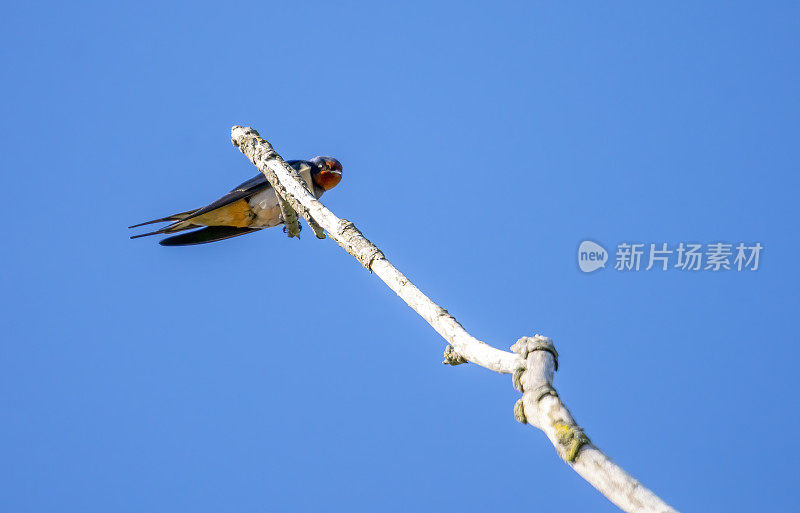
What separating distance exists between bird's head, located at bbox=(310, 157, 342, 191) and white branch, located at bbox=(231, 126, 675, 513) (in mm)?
4102

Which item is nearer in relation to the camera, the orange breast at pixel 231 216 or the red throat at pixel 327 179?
the orange breast at pixel 231 216

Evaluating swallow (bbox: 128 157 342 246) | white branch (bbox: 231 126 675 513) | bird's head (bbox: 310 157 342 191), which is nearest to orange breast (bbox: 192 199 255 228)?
swallow (bbox: 128 157 342 246)

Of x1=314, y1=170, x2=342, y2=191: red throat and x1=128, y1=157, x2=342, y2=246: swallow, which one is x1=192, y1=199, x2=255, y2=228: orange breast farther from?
x1=314, y1=170, x2=342, y2=191: red throat

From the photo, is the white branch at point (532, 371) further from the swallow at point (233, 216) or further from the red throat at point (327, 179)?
the red throat at point (327, 179)

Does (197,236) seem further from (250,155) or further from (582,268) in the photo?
(582,268)

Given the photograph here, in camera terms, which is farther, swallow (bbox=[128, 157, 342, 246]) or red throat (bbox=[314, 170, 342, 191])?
red throat (bbox=[314, 170, 342, 191])

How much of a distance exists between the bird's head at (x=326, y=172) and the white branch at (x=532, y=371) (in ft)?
13.5

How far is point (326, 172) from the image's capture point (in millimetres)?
8820

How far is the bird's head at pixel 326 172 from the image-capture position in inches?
347

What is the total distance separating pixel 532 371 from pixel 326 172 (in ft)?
20.7

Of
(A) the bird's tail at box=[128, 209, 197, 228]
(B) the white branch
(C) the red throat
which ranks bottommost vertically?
(B) the white branch

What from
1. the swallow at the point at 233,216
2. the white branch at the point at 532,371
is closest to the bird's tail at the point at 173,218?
the swallow at the point at 233,216

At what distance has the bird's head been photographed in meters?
8.82

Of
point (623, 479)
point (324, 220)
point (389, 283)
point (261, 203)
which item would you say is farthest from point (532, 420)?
point (261, 203)
